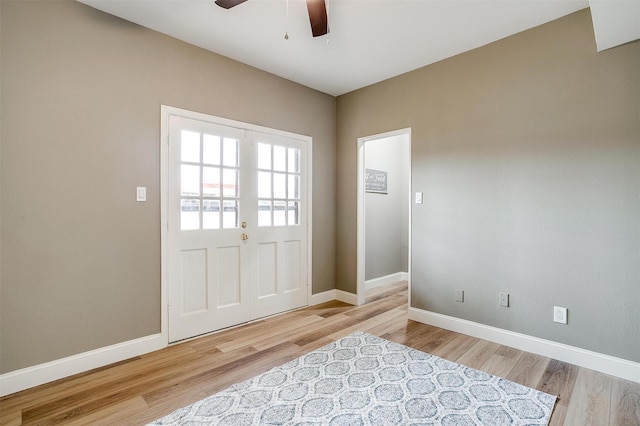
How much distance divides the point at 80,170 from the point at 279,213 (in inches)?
75.6

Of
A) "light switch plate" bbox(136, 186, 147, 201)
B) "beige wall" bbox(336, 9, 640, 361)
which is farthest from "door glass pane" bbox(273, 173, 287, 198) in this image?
"beige wall" bbox(336, 9, 640, 361)

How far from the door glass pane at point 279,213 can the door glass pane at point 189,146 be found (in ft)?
3.40

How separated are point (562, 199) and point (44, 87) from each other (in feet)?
13.3

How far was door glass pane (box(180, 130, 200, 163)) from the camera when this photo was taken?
2857 mm

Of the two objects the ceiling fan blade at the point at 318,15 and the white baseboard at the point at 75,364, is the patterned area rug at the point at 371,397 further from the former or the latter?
the ceiling fan blade at the point at 318,15

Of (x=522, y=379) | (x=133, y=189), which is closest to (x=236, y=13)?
(x=133, y=189)

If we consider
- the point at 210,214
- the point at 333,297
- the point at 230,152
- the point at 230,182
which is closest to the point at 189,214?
the point at 210,214

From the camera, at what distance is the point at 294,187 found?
3.83 m

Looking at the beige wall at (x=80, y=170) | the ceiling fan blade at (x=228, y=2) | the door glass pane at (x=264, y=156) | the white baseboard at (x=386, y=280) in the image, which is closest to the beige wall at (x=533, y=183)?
the white baseboard at (x=386, y=280)

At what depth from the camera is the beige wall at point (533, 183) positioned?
2.27 m

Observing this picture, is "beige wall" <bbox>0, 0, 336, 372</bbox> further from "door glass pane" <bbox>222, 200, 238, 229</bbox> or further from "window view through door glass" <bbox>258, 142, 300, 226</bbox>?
"window view through door glass" <bbox>258, 142, 300, 226</bbox>

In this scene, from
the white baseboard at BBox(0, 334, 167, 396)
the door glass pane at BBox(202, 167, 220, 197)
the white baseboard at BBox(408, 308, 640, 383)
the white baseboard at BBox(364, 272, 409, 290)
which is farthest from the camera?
the white baseboard at BBox(364, 272, 409, 290)

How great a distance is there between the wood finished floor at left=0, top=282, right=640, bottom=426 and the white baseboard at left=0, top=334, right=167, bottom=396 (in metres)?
0.06

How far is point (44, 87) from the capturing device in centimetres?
220
